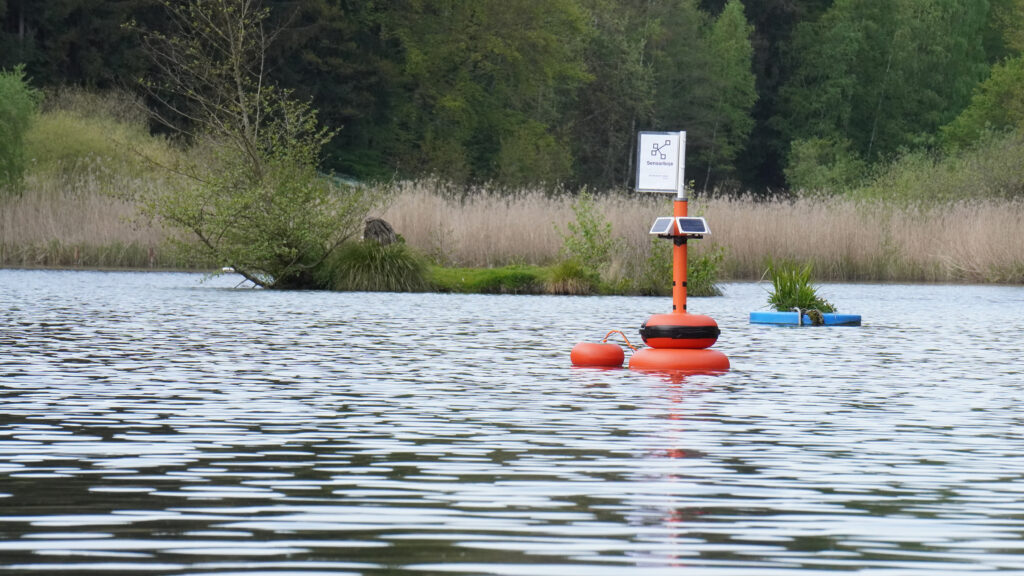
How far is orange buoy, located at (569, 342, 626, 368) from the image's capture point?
15.7m

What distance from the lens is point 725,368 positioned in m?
15.3

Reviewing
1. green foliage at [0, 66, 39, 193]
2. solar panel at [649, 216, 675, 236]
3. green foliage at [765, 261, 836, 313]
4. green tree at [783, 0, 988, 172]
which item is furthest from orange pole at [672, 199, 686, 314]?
green tree at [783, 0, 988, 172]

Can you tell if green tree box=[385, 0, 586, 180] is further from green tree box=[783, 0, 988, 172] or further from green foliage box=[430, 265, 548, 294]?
green foliage box=[430, 265, 548, 294]

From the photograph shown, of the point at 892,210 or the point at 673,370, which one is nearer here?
the point at 673,370

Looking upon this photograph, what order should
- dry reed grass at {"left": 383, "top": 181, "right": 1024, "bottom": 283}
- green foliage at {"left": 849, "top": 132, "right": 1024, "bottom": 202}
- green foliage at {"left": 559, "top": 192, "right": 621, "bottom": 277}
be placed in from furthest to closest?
green foliage at {"left": 849, "top": 132, "right": 1024, "bottom": 202} → dry reed grass at {"left": 383, "top": 181, "right": 1024, "bottom": 283} → green foliage at {"left": 559, "top": 192, "right": 621, "bottom": 277}

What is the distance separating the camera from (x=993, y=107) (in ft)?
271

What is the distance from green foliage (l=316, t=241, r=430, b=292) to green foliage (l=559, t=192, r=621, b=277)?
2.90 metres

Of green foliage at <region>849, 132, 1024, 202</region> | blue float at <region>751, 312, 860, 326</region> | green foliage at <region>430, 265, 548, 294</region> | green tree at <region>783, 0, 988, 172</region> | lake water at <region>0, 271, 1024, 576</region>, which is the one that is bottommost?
lake water at <region>0, 271, 1024, 576</region>

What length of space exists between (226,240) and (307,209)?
64.0 inches

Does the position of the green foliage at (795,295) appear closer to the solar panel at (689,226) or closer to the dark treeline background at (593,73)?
the solar panel at (689,226)

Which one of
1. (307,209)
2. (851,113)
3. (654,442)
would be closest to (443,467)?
(654,442)

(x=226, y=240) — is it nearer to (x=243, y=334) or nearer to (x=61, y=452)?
(x=243, y=334)

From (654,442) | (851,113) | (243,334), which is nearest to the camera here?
(654,442)

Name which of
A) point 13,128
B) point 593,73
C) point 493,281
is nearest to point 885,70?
point 593,73
